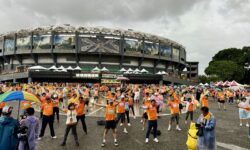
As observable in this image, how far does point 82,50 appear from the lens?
67.0m

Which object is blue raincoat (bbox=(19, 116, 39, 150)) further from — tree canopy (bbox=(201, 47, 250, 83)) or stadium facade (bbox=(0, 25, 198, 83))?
tree canopy (bbox=(201, 47, 250, 83))

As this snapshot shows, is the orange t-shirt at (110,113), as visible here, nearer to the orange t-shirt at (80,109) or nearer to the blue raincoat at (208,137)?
→ the orange t-shirt at (80,109)

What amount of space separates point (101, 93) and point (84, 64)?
38888 millimetres

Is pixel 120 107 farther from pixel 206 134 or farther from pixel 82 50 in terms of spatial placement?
pixel 82 50

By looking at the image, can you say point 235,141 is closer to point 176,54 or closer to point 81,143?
point 81,143

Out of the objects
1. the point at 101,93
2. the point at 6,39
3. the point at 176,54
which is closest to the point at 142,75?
the point at 176,54

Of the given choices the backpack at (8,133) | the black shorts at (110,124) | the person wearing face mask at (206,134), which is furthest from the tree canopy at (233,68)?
the backpack at (8,133)

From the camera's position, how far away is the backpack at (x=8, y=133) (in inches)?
221

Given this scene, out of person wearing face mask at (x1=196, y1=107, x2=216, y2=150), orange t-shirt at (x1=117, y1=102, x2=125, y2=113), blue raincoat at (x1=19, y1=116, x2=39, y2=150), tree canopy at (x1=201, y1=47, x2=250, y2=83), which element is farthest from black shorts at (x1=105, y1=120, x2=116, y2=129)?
tree canopy at (x1=201, y1=47, x2=250, y2=83)

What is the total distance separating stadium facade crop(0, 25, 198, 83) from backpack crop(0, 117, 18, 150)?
56.4 metres

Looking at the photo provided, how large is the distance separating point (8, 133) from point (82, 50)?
62.4 meters

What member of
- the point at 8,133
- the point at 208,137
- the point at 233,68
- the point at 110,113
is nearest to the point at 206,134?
the point at 208,137

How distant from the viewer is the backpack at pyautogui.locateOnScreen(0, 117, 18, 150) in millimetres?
5617

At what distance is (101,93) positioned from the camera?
107 feet
